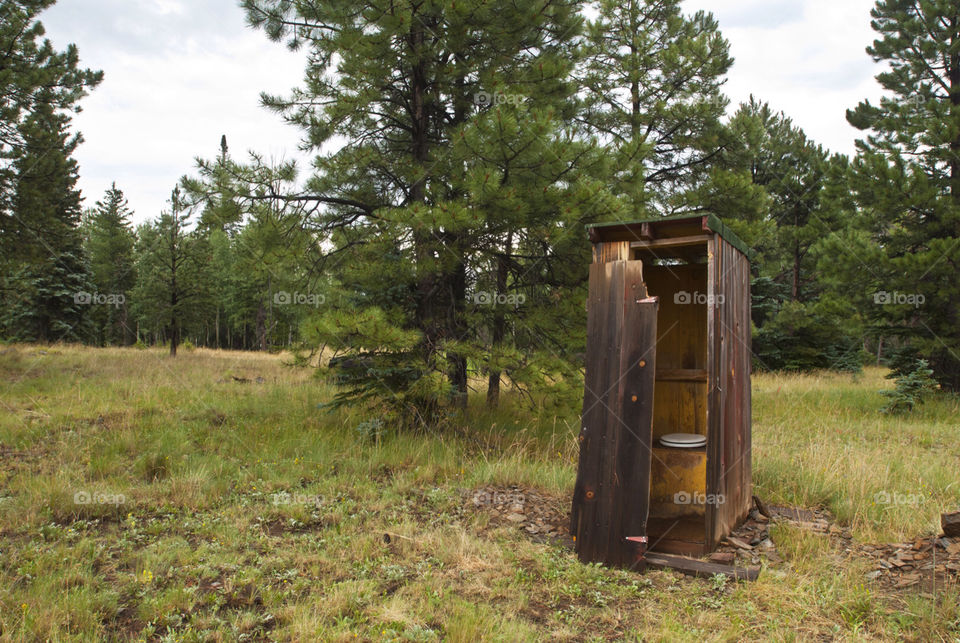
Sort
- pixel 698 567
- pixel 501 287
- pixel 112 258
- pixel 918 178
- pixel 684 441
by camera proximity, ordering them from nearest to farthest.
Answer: pixel 698 567 < pixel 684 441 < pixel 501 287 < pixel 918 178 < pixel 112 258

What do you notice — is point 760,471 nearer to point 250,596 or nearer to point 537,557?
point 537,557

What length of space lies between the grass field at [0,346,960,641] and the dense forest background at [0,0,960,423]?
1.21 meters

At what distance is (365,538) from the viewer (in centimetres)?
441

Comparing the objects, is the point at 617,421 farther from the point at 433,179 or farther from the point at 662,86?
the point at 662,86

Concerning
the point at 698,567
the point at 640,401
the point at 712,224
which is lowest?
the point at 698,567

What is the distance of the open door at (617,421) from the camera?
4.20 meters

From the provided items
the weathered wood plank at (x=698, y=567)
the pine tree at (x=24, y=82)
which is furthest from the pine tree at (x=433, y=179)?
the pine tree at (x=24, y=82)

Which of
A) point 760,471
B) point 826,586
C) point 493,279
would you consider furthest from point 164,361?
point 826,586

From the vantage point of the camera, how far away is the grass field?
3.26m

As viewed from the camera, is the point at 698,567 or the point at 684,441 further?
the point at 684,441

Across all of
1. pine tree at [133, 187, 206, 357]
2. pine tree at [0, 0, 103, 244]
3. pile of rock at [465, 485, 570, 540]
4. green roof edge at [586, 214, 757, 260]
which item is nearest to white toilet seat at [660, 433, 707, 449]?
pile of rock at [465, 485, 570, 540]

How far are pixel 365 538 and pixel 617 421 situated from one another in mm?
2157

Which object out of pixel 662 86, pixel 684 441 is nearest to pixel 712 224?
pixel 684 441

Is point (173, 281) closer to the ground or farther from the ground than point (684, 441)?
farther from the ground
